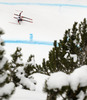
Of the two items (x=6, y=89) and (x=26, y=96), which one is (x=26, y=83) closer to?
(x=26, y=96)

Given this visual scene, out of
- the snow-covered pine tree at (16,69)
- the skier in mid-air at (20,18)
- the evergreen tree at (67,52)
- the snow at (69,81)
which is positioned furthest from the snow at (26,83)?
the skier in mid-air at (20,18)

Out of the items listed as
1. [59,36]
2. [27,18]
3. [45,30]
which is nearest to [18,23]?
[27,18]

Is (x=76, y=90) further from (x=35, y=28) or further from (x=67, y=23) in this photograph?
(x=67, y=23)

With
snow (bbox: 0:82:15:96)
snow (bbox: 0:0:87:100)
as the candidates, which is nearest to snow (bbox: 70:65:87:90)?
snow (bbox: 0:82:15:96)

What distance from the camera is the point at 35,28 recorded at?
13.0m

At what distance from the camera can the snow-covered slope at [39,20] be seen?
11.0 meters

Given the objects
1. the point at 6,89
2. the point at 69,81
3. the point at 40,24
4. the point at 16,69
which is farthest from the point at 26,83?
the point at 40,24

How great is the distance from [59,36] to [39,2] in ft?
16.9

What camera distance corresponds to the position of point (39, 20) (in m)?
14.0

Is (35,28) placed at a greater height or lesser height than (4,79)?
greater

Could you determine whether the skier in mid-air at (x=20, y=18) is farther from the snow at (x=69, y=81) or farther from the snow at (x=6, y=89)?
the snow at (x=69, y=81)

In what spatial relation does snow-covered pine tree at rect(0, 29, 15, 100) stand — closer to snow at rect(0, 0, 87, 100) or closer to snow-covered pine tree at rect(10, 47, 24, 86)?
snow-covered pine tree at rect(10, 47, 24, 86)

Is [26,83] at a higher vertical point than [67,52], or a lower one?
lower

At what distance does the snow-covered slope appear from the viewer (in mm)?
10996
